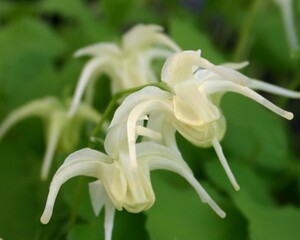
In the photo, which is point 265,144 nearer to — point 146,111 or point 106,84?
point 106,84

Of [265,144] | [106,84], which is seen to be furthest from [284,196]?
[106,84]

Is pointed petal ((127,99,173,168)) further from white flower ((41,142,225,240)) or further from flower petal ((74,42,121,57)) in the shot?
flower petal ((74,42,121,57))

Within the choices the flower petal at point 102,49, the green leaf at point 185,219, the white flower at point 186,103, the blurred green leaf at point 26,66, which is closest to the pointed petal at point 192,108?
the white flower at point 186,103

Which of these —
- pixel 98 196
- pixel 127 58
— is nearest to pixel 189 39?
pixel 127 58

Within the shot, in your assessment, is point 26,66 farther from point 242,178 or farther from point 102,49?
point 242,178

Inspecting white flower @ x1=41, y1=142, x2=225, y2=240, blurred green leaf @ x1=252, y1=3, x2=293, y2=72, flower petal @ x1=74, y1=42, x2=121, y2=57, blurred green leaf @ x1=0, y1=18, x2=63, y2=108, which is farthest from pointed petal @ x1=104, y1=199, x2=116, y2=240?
blurred green leaf @ x1=252, y1=3, x2=293, y2=72

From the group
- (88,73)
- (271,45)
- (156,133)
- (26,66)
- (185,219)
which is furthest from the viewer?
(271,45)

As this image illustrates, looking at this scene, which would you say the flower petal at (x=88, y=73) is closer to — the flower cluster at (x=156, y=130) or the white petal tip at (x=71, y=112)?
the white petal tip at (x=71, y=112)
